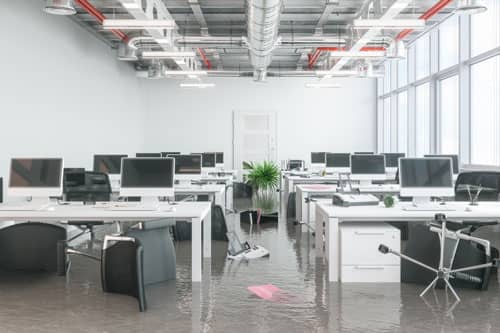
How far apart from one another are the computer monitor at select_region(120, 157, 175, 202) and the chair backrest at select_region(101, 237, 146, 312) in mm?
951

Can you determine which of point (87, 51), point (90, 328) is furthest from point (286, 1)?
point (90, 328)

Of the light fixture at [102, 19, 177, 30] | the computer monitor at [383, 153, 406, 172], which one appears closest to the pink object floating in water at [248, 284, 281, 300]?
the light fixture at [102, 19, 177, 30]

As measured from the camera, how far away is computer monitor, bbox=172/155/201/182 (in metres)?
7.72

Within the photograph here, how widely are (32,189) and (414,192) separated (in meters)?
4.08

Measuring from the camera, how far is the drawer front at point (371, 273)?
4578mm

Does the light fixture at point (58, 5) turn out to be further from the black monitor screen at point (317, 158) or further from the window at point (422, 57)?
the window at point (422, 57)

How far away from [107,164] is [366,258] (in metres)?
4.90

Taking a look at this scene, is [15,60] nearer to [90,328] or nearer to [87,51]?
[87,51]

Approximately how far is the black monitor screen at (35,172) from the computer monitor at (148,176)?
73 centimetres

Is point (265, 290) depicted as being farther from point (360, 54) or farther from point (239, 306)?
point (360, 54)

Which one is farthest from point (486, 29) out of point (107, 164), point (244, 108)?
point (244, 108)

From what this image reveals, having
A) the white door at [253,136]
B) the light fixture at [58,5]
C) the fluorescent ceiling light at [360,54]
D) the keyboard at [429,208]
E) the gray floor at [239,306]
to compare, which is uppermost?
the light fixture at [58,5]

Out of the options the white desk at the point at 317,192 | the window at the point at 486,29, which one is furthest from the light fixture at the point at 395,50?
the white desk at the point at 317,192

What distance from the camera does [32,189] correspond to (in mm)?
5082
